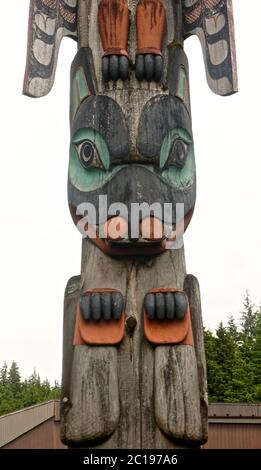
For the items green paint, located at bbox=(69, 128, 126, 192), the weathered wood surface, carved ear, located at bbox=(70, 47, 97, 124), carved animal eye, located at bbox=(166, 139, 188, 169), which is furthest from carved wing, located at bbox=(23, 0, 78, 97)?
the weathered wood surface

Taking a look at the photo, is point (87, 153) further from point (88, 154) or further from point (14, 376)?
point (14, 376)

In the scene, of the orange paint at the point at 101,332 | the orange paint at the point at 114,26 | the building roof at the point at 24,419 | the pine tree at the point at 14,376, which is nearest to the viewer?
the orange paint at the point at 101,332

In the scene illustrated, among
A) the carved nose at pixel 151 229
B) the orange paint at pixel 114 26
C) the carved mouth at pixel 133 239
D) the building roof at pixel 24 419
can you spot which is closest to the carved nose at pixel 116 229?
the carved mouth at pixel 133 239

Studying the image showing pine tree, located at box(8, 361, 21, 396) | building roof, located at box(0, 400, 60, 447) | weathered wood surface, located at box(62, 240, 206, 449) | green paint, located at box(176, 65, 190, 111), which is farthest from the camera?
pine tree, located at box(8, 361, 21, 396)

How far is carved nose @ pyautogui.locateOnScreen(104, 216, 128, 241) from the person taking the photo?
523 cm

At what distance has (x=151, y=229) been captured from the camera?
521cm

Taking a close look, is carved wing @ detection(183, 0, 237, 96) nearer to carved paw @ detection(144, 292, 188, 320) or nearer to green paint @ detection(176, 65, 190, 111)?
green paint @ detection(176, 65, 190, 111)

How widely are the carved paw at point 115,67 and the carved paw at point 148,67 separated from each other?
0.36 feet

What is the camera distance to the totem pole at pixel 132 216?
498cm

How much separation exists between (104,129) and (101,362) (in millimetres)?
2044

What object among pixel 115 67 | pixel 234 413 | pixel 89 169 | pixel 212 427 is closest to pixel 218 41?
pixel 115 67

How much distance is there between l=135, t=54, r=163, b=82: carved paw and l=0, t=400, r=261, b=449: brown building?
22.3ft

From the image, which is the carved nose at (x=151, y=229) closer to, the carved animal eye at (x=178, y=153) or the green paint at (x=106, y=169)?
the green paint at (x=106, y=169)

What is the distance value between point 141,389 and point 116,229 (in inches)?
49.9
